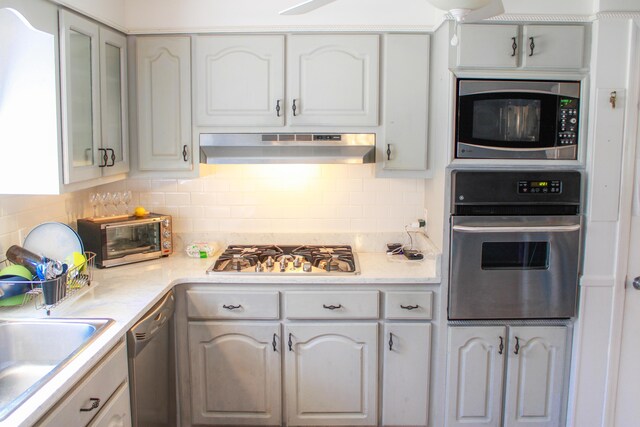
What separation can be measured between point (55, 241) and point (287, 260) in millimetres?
1111

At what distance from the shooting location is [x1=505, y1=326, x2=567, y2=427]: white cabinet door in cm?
279

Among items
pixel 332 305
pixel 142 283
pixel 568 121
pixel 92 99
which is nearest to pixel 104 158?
pixel 92 99

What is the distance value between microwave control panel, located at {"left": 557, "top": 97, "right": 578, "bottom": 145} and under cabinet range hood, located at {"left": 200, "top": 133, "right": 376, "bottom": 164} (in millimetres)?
905

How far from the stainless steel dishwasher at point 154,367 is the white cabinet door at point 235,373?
5.5 inches

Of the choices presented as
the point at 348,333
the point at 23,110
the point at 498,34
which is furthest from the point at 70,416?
the point at 498,34

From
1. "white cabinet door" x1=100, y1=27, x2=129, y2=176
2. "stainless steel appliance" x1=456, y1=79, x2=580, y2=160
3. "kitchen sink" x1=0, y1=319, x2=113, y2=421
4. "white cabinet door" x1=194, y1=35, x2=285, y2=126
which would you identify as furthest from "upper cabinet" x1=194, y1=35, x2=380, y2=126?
"kitchen sink" x1=0, y1=319, x2=113, y2=421

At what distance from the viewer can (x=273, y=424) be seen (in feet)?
9.52

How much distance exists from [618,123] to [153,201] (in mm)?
2504

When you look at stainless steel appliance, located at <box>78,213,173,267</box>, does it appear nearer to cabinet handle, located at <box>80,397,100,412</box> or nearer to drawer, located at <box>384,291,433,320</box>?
cabinet handle, located at <box>80,397,100,412</box>

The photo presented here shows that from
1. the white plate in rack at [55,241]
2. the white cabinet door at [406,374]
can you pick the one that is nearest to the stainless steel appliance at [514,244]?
the white cabinet door at [406,374]

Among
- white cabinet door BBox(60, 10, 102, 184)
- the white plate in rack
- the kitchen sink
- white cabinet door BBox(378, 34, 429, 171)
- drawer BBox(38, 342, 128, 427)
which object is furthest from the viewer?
white cabinet door BBox(378, 34, 429, 171)

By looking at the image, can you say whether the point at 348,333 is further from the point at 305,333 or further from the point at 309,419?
the point at 309,419

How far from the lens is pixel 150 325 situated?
7.59ft

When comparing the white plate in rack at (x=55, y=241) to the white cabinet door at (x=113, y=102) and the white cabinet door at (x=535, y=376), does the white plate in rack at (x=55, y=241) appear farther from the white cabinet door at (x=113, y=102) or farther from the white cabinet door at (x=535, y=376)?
the white cabinet door at (x=535, y=376)
